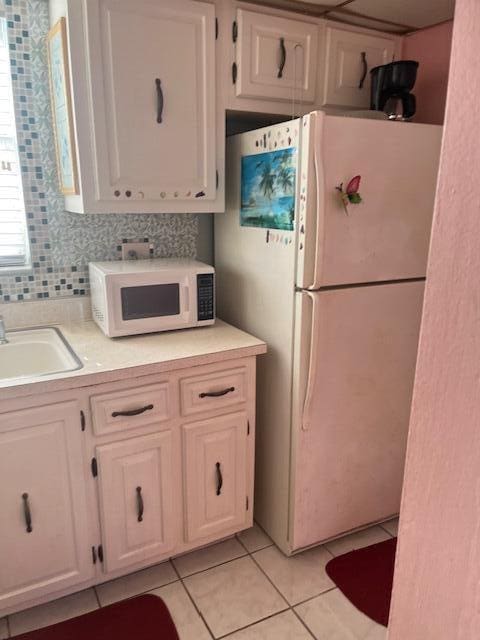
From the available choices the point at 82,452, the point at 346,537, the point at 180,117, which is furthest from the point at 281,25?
the point at 346,537

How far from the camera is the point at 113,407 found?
1.68 meters

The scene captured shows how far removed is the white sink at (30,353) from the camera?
76.0 inches

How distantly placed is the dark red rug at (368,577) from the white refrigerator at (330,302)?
0.39 ft

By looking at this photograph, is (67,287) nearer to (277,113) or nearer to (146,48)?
(146,48)

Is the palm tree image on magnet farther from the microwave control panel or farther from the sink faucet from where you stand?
the sink faucet

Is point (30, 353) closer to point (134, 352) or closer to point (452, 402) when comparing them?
point (134, 352)

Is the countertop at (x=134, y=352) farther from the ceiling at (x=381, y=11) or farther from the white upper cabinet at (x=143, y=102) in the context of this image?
the ceiling at (x=381, y=11)

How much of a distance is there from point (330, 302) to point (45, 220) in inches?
49.1

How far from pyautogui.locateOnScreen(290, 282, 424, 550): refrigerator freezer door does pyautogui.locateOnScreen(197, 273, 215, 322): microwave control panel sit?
0.42m

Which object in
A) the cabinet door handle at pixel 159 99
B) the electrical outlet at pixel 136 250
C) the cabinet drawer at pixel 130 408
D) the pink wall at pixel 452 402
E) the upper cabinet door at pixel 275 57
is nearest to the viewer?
the pink wall at pixel 452 402

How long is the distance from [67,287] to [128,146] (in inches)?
27.7

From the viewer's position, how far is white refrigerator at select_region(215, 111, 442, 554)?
170cm

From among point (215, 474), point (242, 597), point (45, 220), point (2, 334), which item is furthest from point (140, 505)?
point (45, 220)

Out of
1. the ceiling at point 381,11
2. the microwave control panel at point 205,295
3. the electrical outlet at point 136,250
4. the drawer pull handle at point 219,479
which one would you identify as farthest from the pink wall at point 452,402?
the electrical outlet at point 136,250
